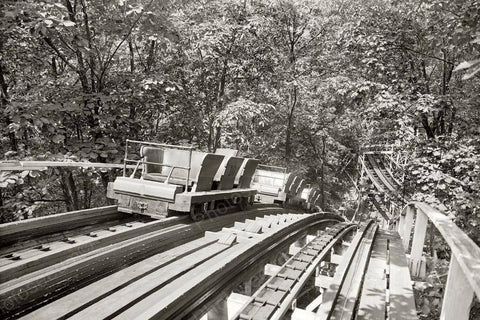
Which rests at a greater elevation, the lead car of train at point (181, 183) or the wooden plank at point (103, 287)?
the lead car of train at point (181, 183)

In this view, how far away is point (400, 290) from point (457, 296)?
2.34 metres

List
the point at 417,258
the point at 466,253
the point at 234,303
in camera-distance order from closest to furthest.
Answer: the point at 466,253
the point at 234,303
the point at 417,258

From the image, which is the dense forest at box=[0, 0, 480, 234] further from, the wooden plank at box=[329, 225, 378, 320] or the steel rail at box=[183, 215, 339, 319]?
the steel rail at box=[183, 215, 339, 319]

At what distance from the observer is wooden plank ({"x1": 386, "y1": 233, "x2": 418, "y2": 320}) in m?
3.31

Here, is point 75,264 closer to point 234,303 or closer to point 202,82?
point 234,303

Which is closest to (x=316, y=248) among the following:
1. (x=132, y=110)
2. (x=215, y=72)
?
(x=132, y=110)

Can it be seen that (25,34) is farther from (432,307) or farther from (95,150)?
(432,307)

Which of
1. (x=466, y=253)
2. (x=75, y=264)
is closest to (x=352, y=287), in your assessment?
(x=466, y=253)

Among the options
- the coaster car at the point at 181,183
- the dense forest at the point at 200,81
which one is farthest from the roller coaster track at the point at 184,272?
the dense forest at the point at 200,81

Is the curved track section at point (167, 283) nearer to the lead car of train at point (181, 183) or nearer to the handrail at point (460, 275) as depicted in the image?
the lead car of train at point (181, 183)

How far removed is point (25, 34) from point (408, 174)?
36.9 ft

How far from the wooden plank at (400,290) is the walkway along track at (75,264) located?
3023 mm

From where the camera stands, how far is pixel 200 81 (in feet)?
44.9

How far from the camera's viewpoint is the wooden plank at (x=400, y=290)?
331 cm
